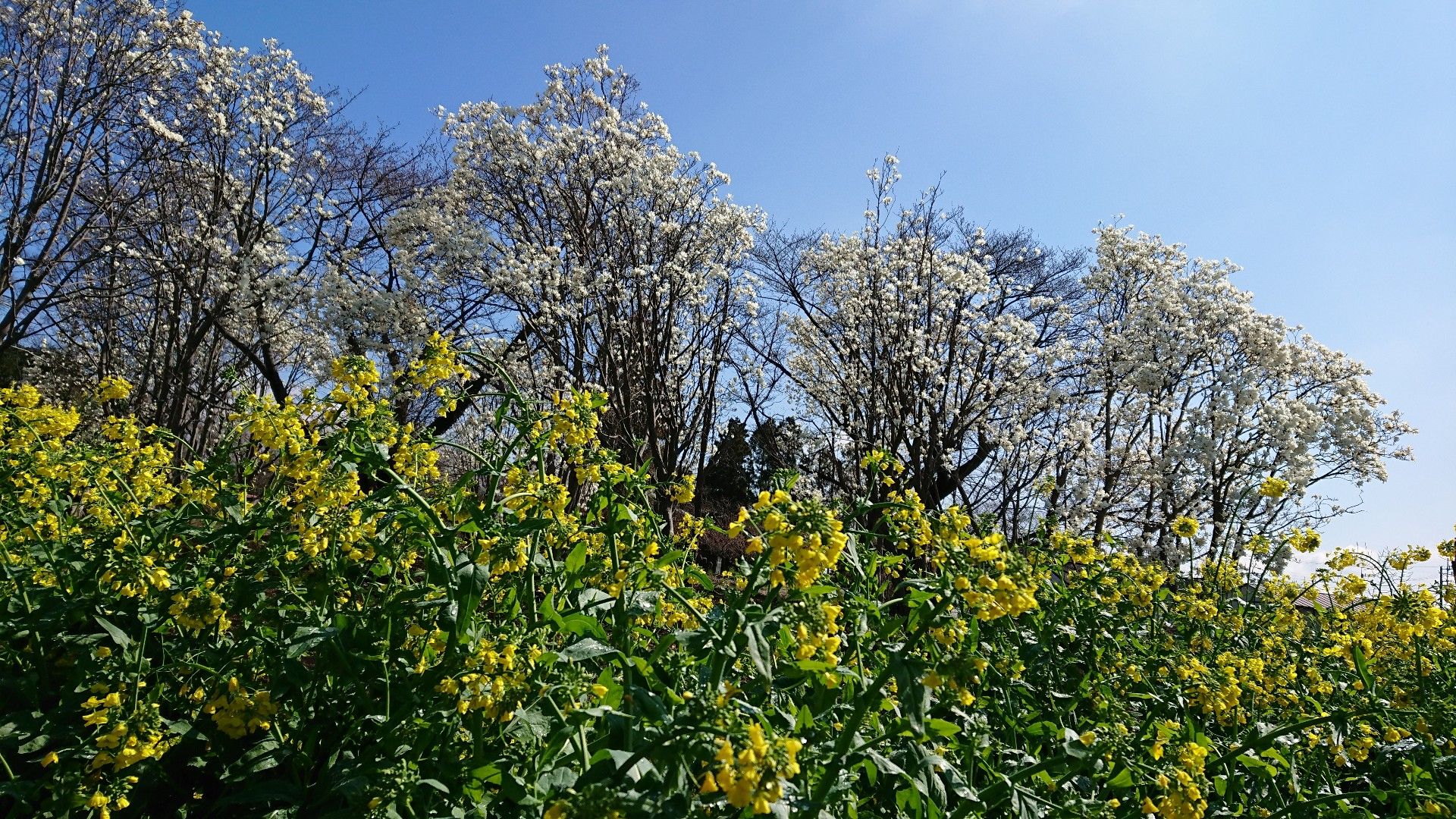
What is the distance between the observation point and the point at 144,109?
9.80 metres

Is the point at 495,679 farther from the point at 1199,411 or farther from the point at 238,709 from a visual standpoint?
the point at 1199,411

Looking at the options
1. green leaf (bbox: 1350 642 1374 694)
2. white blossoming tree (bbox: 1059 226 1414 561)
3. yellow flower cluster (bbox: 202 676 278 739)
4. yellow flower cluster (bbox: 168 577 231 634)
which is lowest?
yellow flower cluster (bbox: 202 676 278 739)

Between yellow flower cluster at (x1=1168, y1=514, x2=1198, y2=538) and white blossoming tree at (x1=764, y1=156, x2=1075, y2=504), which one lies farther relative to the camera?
white blossoming tree at (x1=764, y1=156, x2=1075, y2=504)

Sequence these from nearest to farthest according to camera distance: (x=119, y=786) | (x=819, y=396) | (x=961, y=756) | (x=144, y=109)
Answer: (x=119, y=786) → (x=961, y=756) → (x=144, y=109) → (x=819, y=396)

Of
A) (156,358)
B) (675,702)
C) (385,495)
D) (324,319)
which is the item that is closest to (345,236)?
(324,319)

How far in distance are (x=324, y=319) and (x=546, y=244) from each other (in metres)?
3.35

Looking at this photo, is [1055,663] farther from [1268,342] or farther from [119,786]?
[1268,342]

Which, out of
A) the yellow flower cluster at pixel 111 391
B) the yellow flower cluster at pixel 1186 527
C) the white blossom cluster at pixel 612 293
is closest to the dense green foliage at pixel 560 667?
the yellow flower cluster at pixel 111 391

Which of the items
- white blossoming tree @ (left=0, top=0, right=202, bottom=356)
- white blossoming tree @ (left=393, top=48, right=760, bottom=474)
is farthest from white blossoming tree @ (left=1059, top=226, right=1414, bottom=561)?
white blossoming tree @ (left=0, top=0, right=202, bottom=356)

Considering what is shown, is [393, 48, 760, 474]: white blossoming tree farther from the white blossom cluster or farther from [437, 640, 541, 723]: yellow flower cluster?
[437, 640, 541, 723]: yellow flower cluster

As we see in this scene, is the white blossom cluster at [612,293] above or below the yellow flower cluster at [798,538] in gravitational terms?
above

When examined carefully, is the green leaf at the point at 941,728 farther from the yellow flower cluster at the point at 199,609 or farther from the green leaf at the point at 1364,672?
the green leaf at the point at 1364,672

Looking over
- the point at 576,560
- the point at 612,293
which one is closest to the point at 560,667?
the point at 576,560

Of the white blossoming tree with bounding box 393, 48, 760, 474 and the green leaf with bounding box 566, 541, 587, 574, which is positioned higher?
the white blossoming tree with bounding box 393, 48, 760, 474
